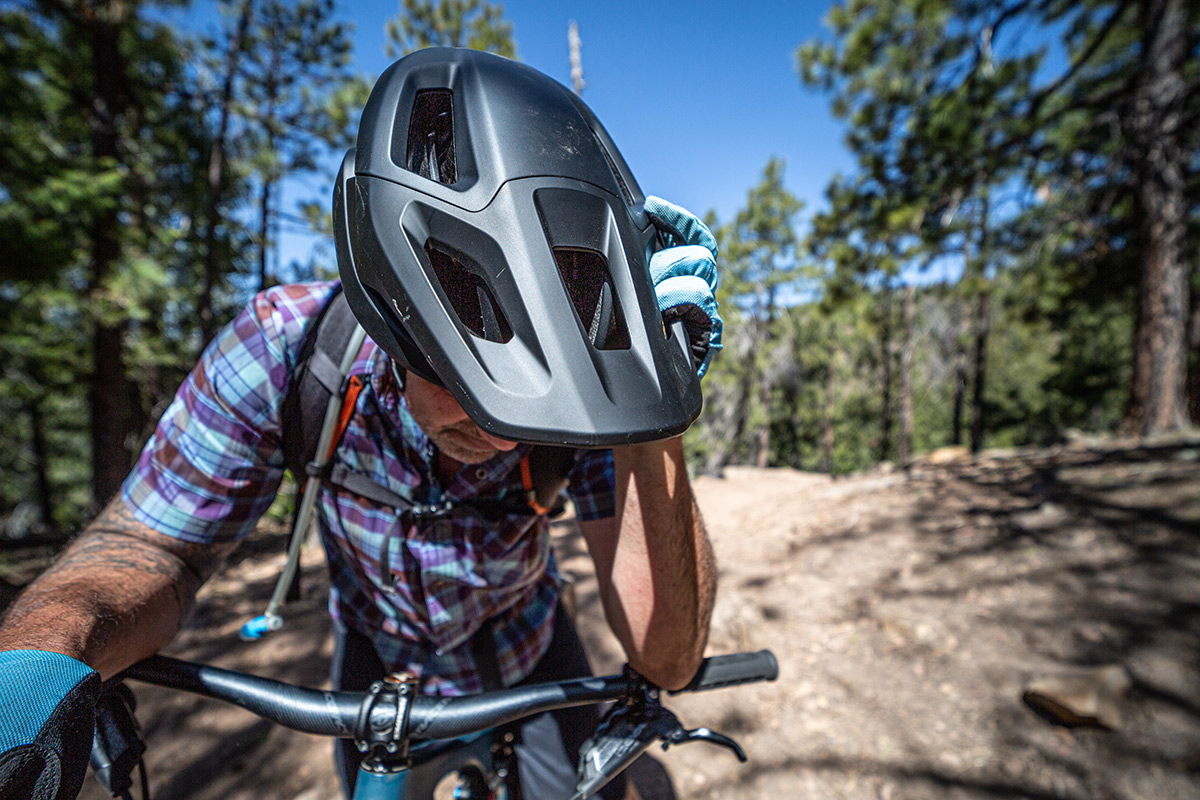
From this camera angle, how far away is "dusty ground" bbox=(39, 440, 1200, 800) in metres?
2.33

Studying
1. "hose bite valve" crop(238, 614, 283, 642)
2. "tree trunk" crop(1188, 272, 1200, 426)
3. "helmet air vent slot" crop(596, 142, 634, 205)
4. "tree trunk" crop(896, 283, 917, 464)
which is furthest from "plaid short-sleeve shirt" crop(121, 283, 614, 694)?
"tree trunk" crop(896, 283, 917, 464)

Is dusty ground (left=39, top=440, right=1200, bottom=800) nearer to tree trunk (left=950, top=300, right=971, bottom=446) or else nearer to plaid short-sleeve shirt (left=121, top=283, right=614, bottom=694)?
plaid short-sleeve shirt (left=121, top=283, right=614, bottom=694)

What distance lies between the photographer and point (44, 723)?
652 millimetres

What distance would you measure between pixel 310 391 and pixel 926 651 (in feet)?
11.9

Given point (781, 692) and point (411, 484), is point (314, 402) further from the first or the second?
point (781, 692)

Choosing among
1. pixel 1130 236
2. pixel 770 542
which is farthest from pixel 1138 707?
pixel 1130 236

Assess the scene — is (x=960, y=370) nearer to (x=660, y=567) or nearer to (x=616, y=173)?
(x=660, y=567)

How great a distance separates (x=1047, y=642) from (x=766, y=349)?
59.6 ft

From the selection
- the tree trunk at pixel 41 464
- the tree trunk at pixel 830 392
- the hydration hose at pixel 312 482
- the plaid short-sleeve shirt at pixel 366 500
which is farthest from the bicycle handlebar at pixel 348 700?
the tree trunk at pixel 830 392

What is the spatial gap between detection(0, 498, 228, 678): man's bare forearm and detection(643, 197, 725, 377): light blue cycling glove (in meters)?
1.13

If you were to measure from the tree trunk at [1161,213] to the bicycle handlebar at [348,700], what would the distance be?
25.1ft

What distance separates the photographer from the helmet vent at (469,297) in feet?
2.66

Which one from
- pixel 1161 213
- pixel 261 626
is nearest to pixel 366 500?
pixel 261 626

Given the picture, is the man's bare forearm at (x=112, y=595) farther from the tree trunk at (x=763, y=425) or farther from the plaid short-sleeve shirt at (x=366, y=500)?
the tree trunk at (x=763, y=425)
